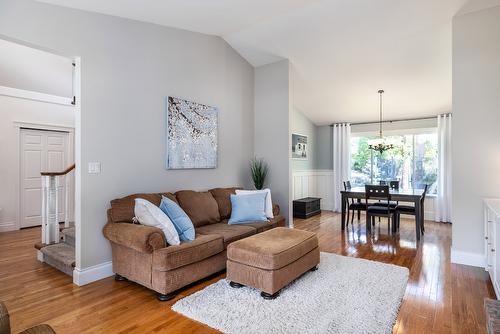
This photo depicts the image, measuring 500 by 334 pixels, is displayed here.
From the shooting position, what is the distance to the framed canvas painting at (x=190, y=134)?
3.57 metres

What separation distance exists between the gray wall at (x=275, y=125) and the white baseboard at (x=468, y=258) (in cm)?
227

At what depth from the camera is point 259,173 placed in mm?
4633

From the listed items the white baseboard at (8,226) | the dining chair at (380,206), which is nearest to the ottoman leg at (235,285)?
the dining chair at (380,206)

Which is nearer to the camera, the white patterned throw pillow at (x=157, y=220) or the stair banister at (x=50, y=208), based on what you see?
the white patterned throw pillow at (x=157, y=220)

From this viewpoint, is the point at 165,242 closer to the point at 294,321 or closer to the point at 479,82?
the point at 294,321

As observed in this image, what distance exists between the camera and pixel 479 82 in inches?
125

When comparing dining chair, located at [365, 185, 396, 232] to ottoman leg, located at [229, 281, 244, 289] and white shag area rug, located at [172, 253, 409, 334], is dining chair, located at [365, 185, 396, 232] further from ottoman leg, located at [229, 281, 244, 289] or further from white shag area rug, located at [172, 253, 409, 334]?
ottoman leg, located at [229, 281, 244, 289]

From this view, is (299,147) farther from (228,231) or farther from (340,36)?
(228,231)

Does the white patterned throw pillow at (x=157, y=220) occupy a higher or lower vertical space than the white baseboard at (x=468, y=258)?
higher

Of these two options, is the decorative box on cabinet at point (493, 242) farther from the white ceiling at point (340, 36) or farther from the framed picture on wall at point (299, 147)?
the framed picture on wall at point (299, 147)

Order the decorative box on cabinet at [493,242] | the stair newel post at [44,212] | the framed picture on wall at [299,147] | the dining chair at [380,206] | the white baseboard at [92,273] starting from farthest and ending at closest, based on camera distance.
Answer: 1. the framed picture on wall at [299,147]
2. the dining chair at [380,206]
3. the stair newel post at [44,212]
4. the white baseboard at [92,273]
5. the decorative box on cabinet at [493,242]

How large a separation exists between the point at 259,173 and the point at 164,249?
2.50m

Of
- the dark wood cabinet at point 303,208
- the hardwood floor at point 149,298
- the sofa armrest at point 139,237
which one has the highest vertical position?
the sofa armrest at point 139,237

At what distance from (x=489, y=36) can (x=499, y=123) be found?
100 centimetres
